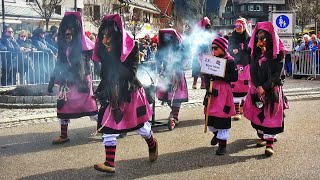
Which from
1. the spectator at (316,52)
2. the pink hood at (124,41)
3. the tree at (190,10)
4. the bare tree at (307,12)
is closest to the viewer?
the pink hood at (124,41)

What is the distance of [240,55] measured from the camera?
338 inches

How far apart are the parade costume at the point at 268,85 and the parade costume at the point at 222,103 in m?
0.36

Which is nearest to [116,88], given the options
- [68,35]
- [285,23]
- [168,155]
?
[168,155]

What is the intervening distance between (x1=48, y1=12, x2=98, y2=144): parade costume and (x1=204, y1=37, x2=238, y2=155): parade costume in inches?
74.4

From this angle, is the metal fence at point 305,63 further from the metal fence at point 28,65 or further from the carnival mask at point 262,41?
the carnival mask at point 262,41

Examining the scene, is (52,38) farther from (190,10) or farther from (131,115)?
(131,115)

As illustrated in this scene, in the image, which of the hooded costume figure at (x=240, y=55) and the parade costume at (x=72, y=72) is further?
the hooded costume figure at (x=240, y=55)

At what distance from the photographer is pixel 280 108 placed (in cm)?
623

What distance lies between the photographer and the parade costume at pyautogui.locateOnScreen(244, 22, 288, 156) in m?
6.18

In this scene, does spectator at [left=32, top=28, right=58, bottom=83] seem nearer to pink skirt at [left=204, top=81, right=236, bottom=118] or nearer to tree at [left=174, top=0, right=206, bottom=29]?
tree at [left=174, top=0, right=206, bottom=29]

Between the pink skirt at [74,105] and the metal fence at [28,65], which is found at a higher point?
the metal fence at [28,65]

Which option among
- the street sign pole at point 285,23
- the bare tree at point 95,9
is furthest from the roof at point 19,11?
the street sign pole at point 285,23

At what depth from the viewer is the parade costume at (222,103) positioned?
618cm

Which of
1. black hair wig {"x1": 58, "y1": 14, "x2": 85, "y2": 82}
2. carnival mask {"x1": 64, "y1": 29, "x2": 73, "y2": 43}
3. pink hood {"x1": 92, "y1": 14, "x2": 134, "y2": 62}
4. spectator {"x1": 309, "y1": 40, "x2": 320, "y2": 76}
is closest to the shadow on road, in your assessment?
pink hood {"x1": 92, "y1": 14, "x2": 134, "y2": 62}
